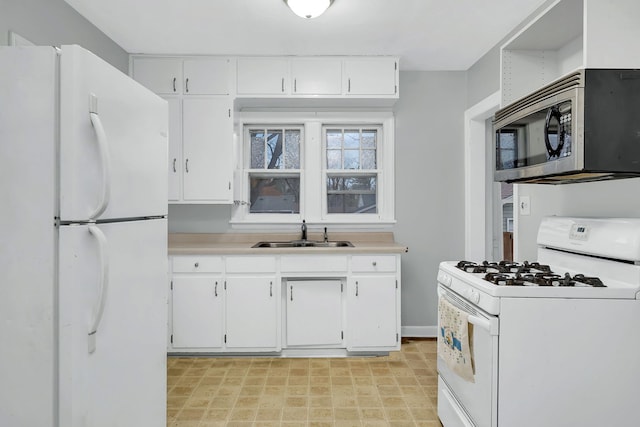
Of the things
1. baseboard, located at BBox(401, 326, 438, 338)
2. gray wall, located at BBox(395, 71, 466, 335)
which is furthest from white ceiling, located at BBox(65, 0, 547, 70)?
baseboard, located at BBox(401, 326, 438, 338)

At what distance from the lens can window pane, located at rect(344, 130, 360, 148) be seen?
355cm

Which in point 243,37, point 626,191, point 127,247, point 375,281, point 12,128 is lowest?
point 375,281

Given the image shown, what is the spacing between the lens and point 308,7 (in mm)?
2268

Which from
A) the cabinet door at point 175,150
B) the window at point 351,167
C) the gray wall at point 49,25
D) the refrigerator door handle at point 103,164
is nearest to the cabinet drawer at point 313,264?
the window at point 351,167

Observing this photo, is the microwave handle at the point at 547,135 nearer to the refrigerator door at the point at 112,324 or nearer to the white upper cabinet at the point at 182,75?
the refrigerator door at the point at 112,324

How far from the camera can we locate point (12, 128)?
1.18 m

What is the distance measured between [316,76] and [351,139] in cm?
69

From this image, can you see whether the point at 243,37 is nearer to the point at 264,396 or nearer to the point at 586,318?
the point at 264,396

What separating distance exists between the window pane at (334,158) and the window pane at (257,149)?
0.64m

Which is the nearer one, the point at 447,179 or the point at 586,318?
the point at 586,318

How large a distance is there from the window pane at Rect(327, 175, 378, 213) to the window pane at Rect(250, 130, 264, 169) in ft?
2.20

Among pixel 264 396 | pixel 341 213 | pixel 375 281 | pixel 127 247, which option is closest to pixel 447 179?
pixel 341 213

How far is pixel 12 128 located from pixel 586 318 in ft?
6.95

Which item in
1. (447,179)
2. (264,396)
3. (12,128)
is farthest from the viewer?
(447,179)
